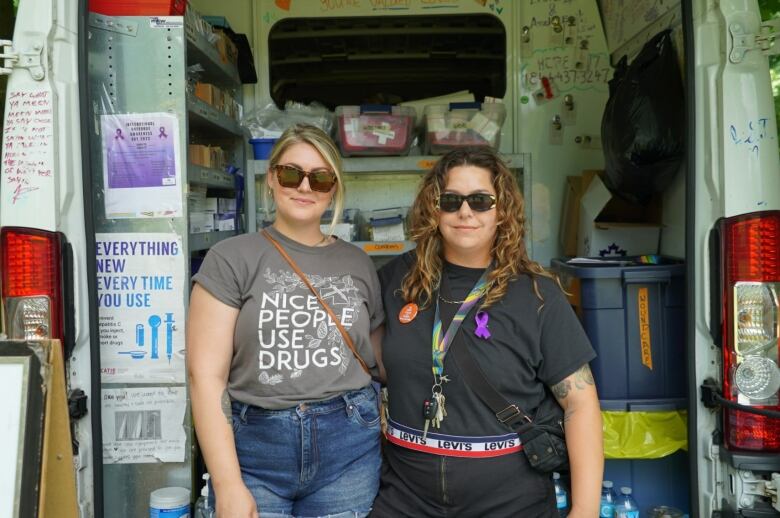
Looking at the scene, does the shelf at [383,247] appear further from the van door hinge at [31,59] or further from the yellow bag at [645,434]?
the van door hinge at [31,59]

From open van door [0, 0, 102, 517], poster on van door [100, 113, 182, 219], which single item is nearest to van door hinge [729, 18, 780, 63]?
poster on van door [100, 113, 182, 219]

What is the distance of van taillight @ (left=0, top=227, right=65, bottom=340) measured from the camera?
211 centimetres

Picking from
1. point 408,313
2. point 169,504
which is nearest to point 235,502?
point 408,313

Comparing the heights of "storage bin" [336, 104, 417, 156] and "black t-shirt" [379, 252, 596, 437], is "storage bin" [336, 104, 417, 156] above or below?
above

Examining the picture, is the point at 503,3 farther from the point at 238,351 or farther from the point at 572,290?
the point at 238,351

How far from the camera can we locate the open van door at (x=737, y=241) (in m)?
2.08

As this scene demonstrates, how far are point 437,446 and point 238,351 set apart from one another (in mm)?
638

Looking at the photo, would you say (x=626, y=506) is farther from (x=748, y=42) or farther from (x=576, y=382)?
(x=748, y=42)

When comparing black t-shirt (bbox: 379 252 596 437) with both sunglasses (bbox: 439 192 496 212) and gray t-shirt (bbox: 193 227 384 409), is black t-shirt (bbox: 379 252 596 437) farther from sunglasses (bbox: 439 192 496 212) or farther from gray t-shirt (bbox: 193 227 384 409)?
sunglasses (bbox: 439 192 496 212)

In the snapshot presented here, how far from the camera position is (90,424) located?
2236 millimetres

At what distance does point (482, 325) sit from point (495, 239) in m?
0.30

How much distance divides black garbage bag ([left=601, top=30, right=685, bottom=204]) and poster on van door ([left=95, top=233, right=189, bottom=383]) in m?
1.98

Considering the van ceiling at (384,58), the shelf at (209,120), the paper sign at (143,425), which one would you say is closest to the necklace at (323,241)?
the paper sign at (143,425)

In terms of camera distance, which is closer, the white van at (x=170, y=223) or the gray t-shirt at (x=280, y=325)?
the gray t-shirt at (x=280, y=325)
